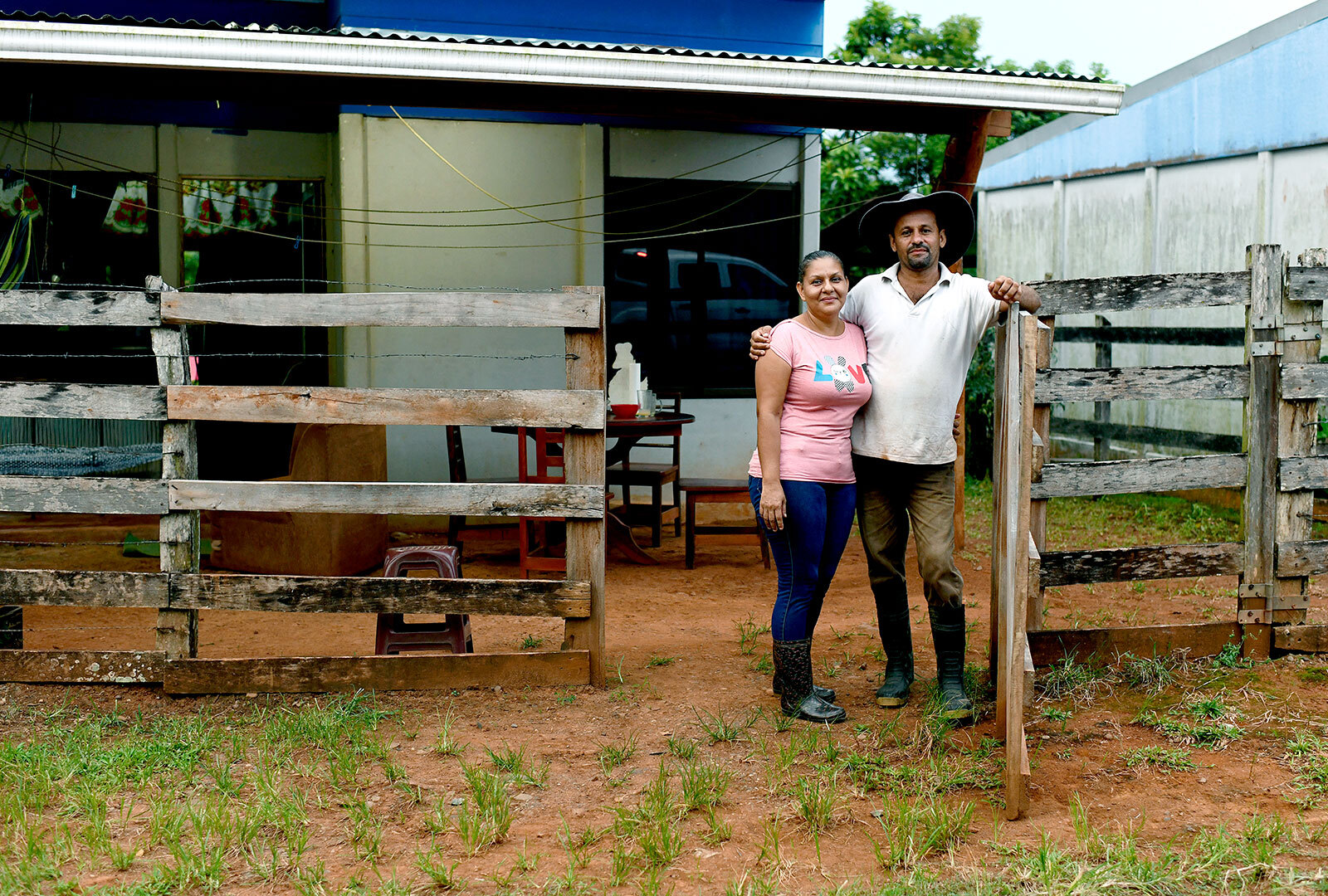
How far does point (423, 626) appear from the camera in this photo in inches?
206

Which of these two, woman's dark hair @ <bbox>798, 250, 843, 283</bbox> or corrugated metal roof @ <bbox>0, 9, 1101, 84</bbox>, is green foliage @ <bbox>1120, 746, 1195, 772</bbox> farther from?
corrugated metal roof @ <bbox>0, 9, 1101, 84</bbox>

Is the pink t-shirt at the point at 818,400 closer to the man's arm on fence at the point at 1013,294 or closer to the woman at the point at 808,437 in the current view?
the woman at the point at 808,437

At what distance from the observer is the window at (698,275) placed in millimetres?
9953

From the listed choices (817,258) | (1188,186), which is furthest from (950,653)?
(1188,186)

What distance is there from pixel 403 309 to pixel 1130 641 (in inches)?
135

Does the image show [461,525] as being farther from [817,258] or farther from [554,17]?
[817,258]

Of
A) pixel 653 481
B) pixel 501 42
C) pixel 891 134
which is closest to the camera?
pixel 501 42

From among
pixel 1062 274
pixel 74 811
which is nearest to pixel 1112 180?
pixel 1062 274

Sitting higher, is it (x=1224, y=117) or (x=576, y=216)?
(x=1224, y=117)

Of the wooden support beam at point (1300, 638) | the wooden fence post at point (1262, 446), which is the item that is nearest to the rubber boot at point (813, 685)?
the wooden fence post at point (1262, 446)

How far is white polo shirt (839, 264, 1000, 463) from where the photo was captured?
4324 millimetres

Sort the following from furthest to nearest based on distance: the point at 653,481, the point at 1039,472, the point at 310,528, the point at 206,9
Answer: the point at 206,9, the point at 653,481, the point at 310,528, the point at 1039,472

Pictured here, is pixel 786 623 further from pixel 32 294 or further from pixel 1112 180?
pixel 1112 180

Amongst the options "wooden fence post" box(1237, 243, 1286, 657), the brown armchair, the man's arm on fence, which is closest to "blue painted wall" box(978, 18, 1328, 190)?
"wooden fence post" box(1237, 243, 1286, 657)
